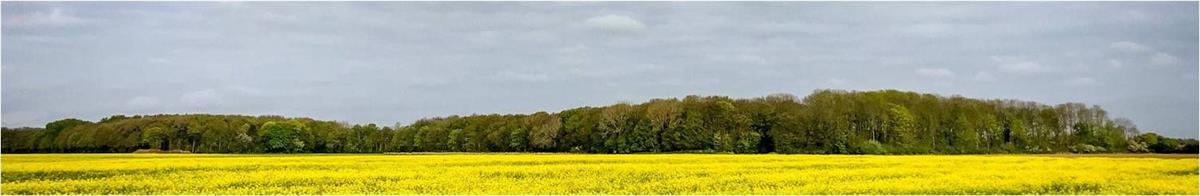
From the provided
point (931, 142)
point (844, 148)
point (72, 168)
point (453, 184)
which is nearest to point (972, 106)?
point (931, 142)

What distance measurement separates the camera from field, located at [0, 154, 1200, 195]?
24188 millimetres

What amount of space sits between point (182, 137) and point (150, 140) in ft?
20.4

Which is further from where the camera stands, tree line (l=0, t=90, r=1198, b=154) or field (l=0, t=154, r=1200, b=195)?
tree line (l=0, t=90, r=1198, b=154)

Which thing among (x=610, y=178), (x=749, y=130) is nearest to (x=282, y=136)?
(x=749, y=130)

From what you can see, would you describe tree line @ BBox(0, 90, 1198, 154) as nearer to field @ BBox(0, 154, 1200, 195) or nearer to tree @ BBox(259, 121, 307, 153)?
tree @ BBox(259, 121, 307, 153)

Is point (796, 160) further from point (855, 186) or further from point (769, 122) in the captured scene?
point (769, 122)

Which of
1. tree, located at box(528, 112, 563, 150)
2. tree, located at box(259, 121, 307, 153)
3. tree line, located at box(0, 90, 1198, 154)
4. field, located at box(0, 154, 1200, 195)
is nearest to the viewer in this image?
field, located at box(0, 154, 1200, 195)

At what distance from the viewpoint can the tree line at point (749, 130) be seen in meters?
65.6

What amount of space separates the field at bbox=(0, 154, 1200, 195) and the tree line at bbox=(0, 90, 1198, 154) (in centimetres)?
3286

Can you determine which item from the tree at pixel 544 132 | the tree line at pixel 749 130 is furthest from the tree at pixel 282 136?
the tree at pixel 544 132

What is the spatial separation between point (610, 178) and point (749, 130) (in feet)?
161

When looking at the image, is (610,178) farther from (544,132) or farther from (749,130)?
(544,132)

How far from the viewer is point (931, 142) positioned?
7169 centimetres

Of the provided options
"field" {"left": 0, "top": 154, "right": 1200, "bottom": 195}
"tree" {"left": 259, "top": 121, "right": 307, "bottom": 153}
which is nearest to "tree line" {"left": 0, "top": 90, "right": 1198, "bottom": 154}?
"tree" {"left": 259, "top": 121, "right": 307, "bottom": 153}
